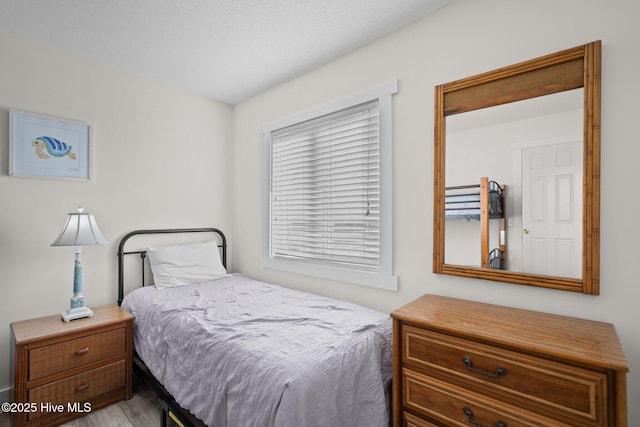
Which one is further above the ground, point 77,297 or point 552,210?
point 552,210

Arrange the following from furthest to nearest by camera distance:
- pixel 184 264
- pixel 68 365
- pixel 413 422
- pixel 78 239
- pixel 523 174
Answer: pixel 184 264 < pixel 78 239 < pixel 68 365 < pixel 523 174 < pixel 413 422

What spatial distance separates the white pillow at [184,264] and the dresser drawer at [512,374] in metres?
2.05

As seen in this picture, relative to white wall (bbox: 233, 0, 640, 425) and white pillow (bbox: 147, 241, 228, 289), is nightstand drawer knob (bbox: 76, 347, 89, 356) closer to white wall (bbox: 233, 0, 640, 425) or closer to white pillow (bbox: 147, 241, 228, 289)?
white pillow (bbox: 147, 241, 228, 289)

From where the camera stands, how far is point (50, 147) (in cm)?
229

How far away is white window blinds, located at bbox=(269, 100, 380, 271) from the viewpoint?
2.24 metres

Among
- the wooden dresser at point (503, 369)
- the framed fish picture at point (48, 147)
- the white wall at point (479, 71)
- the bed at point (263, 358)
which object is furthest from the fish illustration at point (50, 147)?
the wooden dresser at point (503, 369)

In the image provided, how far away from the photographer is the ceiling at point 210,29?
6.08 feet

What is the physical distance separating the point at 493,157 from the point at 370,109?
92cm

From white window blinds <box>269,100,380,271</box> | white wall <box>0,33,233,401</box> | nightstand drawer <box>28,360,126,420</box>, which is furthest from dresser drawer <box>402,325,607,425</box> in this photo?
white wall <box>0,33,233,401</box>

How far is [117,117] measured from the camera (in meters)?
2.63

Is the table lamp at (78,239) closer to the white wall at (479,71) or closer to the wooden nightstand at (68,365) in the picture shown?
the wooden nightstand at (68,365)

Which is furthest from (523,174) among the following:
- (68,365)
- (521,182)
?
(68,365)

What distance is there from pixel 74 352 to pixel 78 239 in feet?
2.38

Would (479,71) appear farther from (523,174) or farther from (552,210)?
(552,210)
